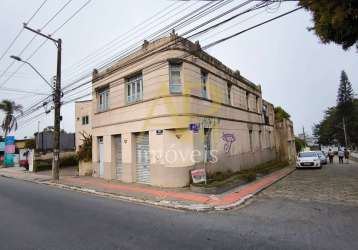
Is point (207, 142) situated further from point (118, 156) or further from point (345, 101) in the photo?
point (345, 101)

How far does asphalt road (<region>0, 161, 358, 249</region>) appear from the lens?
523 cm

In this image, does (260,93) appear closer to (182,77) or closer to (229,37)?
(182,77)

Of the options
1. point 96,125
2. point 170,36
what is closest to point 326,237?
point 170,36

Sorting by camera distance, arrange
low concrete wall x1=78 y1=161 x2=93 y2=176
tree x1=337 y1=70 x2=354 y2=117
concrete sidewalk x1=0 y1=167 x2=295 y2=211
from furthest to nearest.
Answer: tree x1=337 y1=70 x2=354 y2=117
low concrete wall x1=78 y1=161 x2=93 y2=176
concrete sidewalk x1=0 y1=167 x2=295 y2=211

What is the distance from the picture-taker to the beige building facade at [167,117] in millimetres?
12594

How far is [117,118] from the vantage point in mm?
15586

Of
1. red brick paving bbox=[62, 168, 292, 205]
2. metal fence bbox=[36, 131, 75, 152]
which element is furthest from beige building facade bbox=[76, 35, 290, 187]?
metal fence bbox=[36, 131, 75, 152]

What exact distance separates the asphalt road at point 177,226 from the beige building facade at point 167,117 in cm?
417

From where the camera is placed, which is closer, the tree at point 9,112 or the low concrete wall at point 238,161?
the low concrete wall at point 238,161

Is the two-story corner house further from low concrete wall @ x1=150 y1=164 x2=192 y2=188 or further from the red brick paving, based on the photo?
the red brick paving

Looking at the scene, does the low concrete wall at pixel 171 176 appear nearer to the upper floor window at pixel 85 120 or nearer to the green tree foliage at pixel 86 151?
the green tree foliage at pixel 86 151

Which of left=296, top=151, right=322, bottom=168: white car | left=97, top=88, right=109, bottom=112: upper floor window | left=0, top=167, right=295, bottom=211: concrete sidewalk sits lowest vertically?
left=0, top=167, right=295, bottom=211: concrete sidewalk

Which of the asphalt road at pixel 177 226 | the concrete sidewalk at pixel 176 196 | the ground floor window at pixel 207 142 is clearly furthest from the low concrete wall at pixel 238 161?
the asphalt road at pixel 177 226

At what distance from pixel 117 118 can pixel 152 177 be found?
454 centimetres
